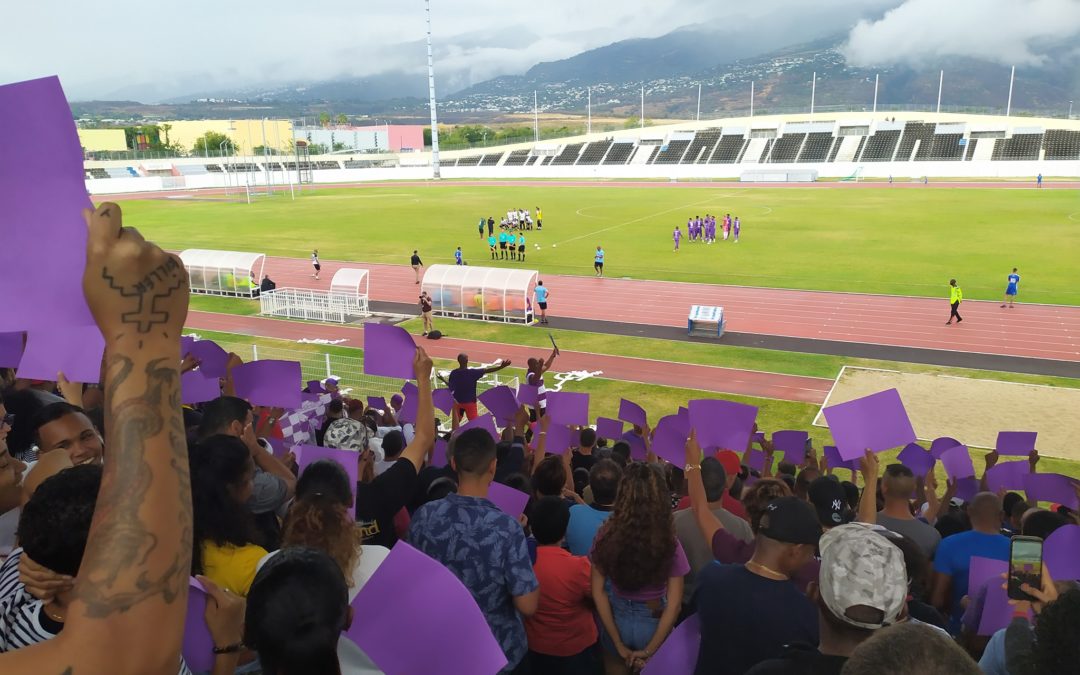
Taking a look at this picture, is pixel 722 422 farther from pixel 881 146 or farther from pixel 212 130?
pixel 212 130

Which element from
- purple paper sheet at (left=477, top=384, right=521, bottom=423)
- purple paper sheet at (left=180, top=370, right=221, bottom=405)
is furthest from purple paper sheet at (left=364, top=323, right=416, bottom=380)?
purple paper sheet at (left=477, top=384, right=521, bottom=423)

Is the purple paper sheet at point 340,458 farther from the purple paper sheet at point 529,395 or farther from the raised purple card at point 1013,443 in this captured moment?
the raised purple card at point 1013,443

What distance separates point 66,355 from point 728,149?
101 m

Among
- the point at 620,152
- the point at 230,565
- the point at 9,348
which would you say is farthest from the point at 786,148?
the point at 230,565

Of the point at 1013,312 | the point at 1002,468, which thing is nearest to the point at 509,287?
the point at 1013,312

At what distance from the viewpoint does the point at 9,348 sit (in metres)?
7.04

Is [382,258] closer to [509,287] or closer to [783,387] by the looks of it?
[509,287]

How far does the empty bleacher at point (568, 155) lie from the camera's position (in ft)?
334

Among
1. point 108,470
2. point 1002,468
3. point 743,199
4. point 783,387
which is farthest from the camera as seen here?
point 743,199

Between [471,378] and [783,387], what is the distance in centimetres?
900

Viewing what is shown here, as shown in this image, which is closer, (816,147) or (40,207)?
(40,207)

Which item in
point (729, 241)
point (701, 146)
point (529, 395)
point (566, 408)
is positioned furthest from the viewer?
point (701, 146)

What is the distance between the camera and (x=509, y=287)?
2372 cm

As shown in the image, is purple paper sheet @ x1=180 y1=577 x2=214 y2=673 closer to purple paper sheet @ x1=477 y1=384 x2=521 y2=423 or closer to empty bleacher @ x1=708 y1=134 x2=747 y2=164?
purple paper sheet @ x1=477 y1=384 x2=521 y2=423
